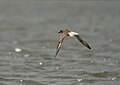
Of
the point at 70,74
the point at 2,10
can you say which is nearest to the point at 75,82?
the point at 70,74

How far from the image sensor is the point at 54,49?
21.2 m

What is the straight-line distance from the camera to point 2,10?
38344mm

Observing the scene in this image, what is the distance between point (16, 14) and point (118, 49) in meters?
16.2

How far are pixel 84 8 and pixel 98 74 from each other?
23258mm

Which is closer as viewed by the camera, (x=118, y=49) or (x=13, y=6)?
(x=118, y=49)

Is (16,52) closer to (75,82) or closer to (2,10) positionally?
(75,82)

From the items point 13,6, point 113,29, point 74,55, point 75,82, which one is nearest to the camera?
point 75,82

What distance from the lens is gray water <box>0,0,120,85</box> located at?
1622 cm

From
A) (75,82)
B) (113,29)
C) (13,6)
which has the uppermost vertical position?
(13,6)

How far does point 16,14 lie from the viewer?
35.8 m

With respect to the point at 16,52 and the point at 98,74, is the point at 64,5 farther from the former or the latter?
the point at 98,74

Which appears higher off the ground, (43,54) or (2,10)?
(2,10)

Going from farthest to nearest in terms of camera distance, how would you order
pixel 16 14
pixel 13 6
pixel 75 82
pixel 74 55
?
pixel 13 6, pixel 16 14, pixel 74 55, pixel 75 82

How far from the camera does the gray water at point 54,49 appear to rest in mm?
16219
